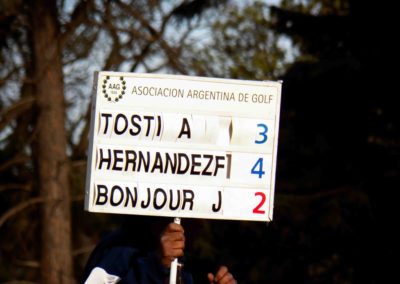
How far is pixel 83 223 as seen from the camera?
2197 centimetres

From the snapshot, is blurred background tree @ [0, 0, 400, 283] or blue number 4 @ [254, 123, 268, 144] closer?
blue number 4 @ [254, 123, 268, 144]

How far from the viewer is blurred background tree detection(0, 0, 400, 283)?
14.6 metres

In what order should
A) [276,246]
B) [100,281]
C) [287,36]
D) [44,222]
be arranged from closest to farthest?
1. [100,281]
2. [44,222]
3. [287,36]
4. [276,246]

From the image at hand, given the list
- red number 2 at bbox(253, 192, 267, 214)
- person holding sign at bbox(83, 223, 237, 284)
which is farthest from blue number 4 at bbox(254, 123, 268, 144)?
person holding sign at bbox(83, 223, 237, 284)

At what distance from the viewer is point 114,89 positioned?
17.6 ft

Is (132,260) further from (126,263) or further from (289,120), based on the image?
(289,120)

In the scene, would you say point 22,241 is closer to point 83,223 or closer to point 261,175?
point 83,223

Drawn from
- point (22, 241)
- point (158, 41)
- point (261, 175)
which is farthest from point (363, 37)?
point (261, 175)

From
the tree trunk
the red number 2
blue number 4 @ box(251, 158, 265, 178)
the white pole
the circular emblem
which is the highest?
the tree trunk

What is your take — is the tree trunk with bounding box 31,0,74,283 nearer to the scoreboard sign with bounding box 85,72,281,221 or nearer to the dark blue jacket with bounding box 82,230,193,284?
the scoreboard sign with bounding box 85,72,281,221

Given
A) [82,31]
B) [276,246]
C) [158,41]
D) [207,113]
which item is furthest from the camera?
[276,246]

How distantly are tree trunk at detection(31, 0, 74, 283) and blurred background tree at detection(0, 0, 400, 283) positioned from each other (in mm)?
26


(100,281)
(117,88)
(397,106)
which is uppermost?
(397,106)

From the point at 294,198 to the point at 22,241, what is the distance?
4.30 meters
